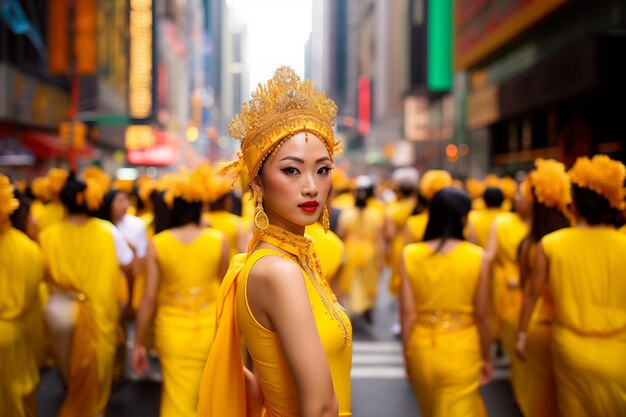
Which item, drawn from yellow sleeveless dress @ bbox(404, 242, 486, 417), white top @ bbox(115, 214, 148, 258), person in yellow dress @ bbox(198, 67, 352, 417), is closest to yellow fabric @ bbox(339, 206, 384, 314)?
white top @ bbox(115, 214, 148, 258)

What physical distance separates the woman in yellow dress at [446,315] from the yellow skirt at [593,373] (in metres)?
0.57

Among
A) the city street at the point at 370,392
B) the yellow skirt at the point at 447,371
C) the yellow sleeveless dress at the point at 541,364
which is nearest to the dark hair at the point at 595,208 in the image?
the yellow sleeveless dress at the point at 541,364

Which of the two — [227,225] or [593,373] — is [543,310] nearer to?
[593,373]

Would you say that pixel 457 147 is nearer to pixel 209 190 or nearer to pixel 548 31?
pixel 548 31

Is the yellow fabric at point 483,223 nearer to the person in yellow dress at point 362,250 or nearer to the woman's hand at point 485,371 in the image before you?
the person in yellow dress at point 362,250

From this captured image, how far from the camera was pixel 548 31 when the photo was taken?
28672 mm

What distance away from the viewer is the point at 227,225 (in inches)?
343

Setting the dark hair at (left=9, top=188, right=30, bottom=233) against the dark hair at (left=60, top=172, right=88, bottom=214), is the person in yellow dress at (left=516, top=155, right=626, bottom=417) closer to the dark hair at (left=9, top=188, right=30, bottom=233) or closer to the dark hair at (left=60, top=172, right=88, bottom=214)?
the dark hair at (left=60, top=172, right=88, bottom=214)

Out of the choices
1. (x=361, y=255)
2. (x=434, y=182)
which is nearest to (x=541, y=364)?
(x=434, y=182)

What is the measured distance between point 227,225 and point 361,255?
4.43 m

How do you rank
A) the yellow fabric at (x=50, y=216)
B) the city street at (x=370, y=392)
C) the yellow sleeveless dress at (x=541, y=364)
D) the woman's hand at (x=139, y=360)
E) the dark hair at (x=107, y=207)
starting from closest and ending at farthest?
the woman's hand at (x=139, y=360) < the yellow sleeveless dress at (x=541, y=364) < the city street at (x=370, y=392) < the dark hair at (x=107, y=207) < the yellow fabric at (x=50, y=216)

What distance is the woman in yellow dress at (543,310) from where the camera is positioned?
19.0 ft

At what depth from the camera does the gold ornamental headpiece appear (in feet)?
8.84

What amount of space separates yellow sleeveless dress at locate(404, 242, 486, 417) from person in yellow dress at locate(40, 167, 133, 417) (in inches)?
103
